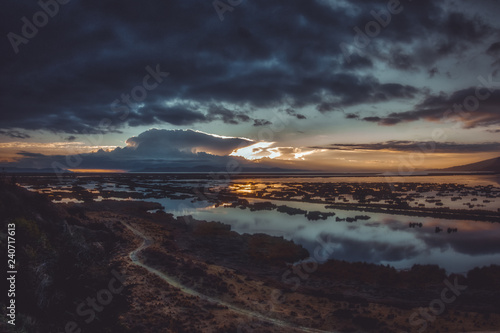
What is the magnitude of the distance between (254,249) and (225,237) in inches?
216

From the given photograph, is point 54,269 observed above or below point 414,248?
above

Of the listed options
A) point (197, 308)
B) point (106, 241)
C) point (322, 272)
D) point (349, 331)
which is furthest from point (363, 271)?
point (106, 241)

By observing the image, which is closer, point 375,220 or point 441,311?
point 441,311

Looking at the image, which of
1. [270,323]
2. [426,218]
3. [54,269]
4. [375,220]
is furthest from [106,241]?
[426,218]

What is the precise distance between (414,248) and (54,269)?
2860 centimetres

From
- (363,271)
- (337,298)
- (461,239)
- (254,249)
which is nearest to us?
(337,298)

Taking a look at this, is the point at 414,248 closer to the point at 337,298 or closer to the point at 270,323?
the point at 337,298

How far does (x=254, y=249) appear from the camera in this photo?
26.1m

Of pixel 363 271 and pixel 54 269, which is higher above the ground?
pixel 54 269

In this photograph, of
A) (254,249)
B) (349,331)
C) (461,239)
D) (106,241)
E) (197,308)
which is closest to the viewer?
(349,331)

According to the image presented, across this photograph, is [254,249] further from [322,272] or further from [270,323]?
[270,323]

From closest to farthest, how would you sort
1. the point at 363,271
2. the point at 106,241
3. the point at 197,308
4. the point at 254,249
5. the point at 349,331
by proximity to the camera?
the point at 349,331 < the point at 197,308 < the point at 363,271 < the point at 106,241 < the point at 254,249

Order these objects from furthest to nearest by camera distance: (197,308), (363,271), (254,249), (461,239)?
1. (461,239)
2. (254,249)
3. (363,271)
4. (197,308)

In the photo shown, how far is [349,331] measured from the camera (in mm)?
12281
